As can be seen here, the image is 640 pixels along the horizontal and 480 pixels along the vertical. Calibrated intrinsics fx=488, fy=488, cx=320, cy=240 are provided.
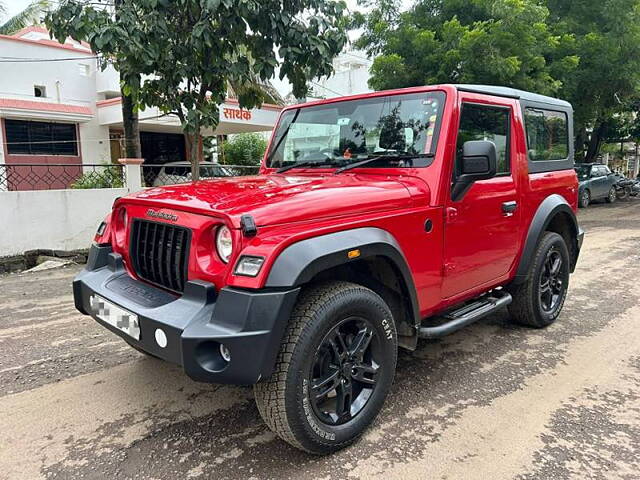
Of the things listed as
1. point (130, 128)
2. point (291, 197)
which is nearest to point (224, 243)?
point (291, 197)

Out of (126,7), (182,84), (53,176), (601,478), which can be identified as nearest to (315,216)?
(601,478)

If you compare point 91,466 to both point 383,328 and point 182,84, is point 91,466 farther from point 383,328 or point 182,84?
point 182,84

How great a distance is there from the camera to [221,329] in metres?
2.12

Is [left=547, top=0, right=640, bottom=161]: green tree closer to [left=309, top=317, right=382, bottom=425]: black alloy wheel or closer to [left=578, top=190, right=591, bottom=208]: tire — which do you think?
[left=578, top=190, right=591, bottom=208]: tire

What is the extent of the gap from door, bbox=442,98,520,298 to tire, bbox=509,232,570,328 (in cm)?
40

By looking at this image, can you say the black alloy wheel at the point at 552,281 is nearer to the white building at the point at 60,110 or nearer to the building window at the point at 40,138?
the white building at the point at 60,110

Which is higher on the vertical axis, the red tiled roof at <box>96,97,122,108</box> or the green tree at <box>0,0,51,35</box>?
the green tree at <box>0,0,51,35</box>

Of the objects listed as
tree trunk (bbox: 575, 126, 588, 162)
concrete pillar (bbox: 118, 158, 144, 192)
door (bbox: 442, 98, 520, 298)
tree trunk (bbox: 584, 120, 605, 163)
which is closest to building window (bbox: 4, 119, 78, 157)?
concrete pillar (bbox: 118, 158, 144, 192)

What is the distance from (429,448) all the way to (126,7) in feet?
18.4

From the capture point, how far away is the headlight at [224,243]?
232cm

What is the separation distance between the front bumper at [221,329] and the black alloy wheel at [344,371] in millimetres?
347

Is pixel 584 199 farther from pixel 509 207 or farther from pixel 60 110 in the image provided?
pixel 60 110

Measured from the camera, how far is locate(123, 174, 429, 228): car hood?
2344 mm

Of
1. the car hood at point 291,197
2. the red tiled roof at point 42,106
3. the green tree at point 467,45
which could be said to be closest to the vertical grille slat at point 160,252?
the car hood at point 291,197
